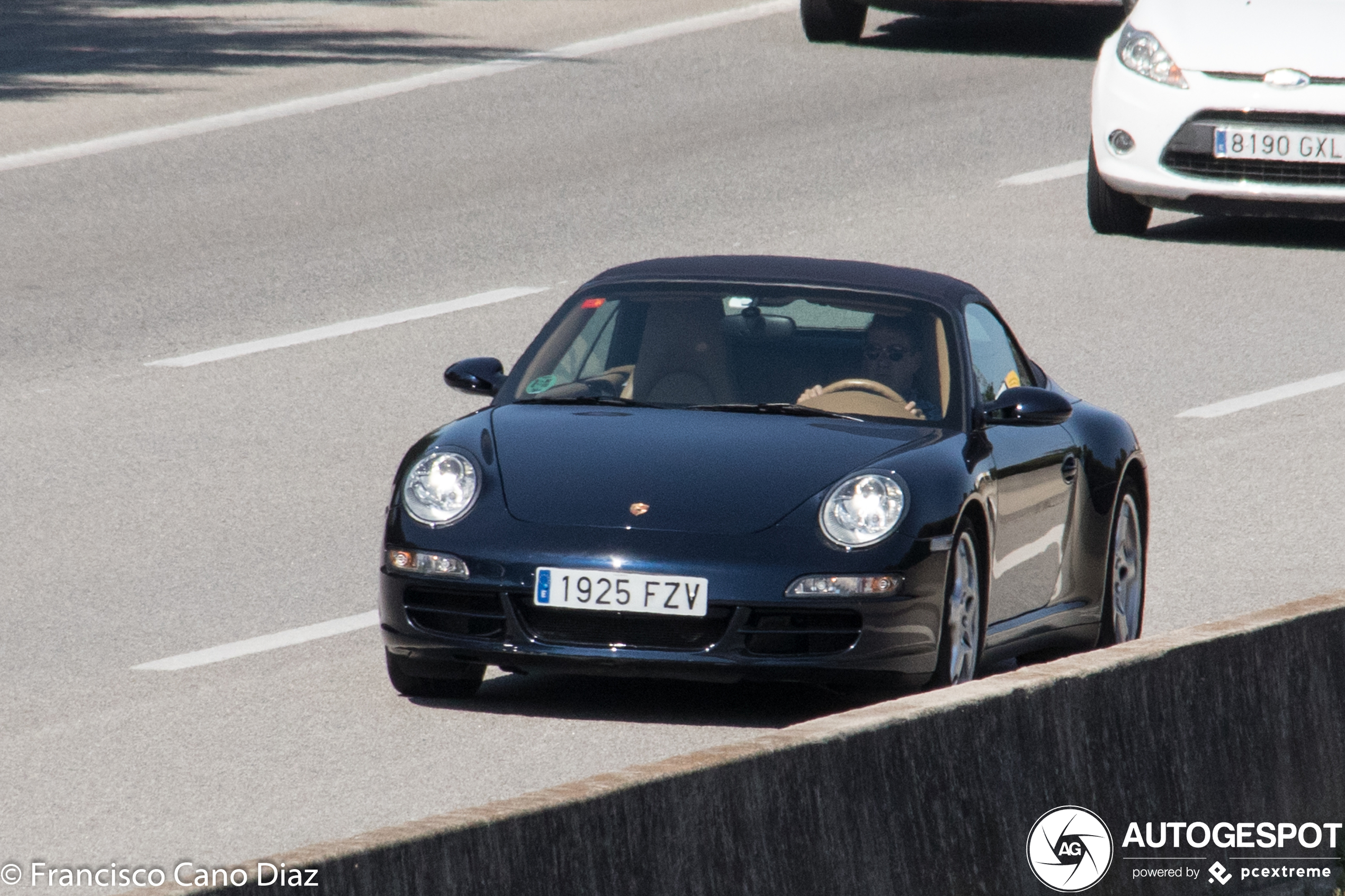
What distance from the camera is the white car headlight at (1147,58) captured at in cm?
1518

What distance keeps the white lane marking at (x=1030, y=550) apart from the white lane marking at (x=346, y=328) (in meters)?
5.52

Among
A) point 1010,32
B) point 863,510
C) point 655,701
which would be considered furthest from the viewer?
point 1010,32

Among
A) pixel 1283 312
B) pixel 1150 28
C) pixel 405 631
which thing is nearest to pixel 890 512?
pixel 405 631

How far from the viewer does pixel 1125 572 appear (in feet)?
28.0

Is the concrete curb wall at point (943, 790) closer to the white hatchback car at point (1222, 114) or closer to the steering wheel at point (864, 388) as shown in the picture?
the steering wheel at point (864, 388)

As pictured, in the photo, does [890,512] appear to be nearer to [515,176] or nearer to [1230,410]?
[1230,410]

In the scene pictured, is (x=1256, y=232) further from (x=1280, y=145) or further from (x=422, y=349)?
(x=422, y=349)

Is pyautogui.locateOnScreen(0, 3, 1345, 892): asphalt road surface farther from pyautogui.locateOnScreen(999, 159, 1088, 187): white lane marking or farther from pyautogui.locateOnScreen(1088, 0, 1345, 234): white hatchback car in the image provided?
pyautogui.locateOnScreen(1088, 0, 1345, 234): white hatchback car

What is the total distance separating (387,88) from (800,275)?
10.8m

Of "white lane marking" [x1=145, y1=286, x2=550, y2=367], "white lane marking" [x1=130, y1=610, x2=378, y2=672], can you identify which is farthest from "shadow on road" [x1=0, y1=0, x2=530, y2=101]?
"white lane marking" [x1=130, y1=610, x2=378, y2=672]

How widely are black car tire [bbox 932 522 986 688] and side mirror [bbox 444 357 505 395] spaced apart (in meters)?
1.61
